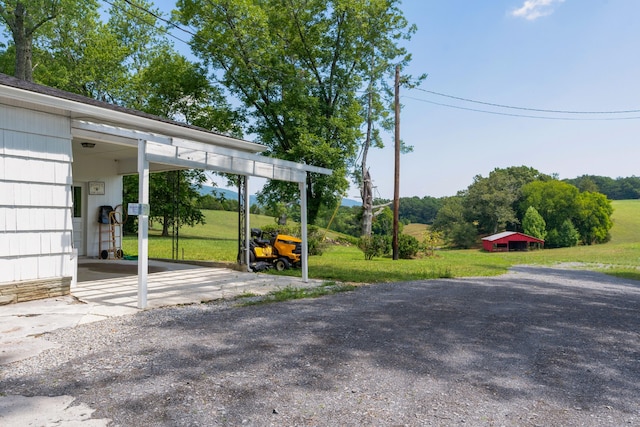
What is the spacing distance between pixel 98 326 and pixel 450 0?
43.8ft

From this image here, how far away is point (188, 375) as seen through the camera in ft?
11.3

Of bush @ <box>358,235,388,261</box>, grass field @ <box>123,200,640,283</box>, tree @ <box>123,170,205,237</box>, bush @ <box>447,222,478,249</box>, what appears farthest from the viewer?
bush @ <box>447,222,478,249</box>

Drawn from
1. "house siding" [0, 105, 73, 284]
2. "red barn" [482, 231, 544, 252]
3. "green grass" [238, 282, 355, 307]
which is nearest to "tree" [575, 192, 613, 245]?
"red barn" [482, 231, 544, 252]

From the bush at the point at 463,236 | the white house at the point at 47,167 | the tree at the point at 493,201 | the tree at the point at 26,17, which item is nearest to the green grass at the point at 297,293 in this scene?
the white house at the point at 47,167

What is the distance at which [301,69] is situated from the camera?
86.1 ft

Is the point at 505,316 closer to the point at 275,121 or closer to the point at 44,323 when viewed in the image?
the point at 44,323

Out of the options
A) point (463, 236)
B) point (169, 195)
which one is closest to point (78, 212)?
point (169, 195)

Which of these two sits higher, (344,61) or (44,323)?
(344,61)

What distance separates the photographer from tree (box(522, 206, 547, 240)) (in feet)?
201

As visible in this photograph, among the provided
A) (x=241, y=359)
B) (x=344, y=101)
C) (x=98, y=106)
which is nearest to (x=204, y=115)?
(x=344, y=101)

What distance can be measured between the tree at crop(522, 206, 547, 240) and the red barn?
238 centimetres

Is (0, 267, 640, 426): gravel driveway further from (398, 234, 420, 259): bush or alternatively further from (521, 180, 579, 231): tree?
(521, 180, 579, 231): tree

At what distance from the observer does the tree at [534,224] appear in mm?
61266

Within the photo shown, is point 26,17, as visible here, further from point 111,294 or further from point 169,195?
point 111,294
